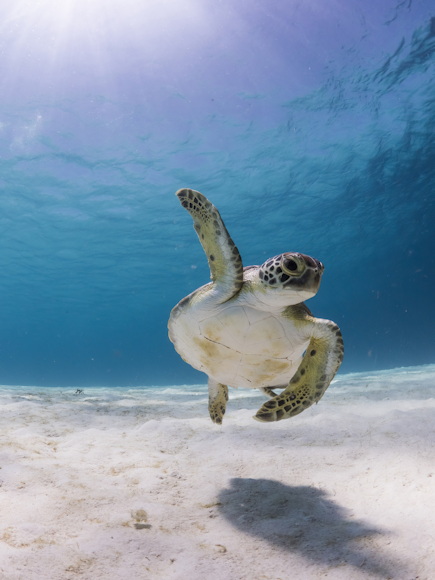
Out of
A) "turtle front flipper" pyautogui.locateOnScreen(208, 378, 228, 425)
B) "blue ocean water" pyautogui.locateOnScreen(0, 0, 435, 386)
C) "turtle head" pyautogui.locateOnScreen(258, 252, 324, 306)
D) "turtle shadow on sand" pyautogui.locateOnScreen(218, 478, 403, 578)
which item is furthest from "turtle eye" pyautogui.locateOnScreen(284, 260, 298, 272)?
"blue ocean water" pyautogui.locateOnScreen(0, 0, 435, 386)

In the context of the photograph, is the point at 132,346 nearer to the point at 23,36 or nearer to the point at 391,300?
the point at 391,300

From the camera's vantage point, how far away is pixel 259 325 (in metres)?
3.03

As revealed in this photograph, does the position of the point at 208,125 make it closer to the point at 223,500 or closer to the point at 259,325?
the point at 259,325

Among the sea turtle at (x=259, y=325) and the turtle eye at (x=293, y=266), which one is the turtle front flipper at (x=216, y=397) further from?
the turtle eye at (x=293, y=266)

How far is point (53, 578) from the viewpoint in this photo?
146 centimetres

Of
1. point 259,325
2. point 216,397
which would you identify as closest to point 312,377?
point 259,325

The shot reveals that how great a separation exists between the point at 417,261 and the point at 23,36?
5109 cm

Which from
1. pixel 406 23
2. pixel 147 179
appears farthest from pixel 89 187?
pixel 406 23

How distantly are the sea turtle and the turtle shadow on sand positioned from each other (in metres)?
0.55

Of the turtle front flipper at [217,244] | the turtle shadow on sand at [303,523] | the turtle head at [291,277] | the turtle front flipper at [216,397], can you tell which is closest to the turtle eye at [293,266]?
the turtle head at [291,277]

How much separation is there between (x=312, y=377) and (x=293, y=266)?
0.86 m

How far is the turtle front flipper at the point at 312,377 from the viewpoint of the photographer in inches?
97.0

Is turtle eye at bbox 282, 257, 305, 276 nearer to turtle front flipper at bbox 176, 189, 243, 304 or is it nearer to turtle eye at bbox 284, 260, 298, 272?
turtle eye at bbox 284, 260, 298, 272

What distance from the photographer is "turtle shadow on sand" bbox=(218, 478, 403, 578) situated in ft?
5.47
